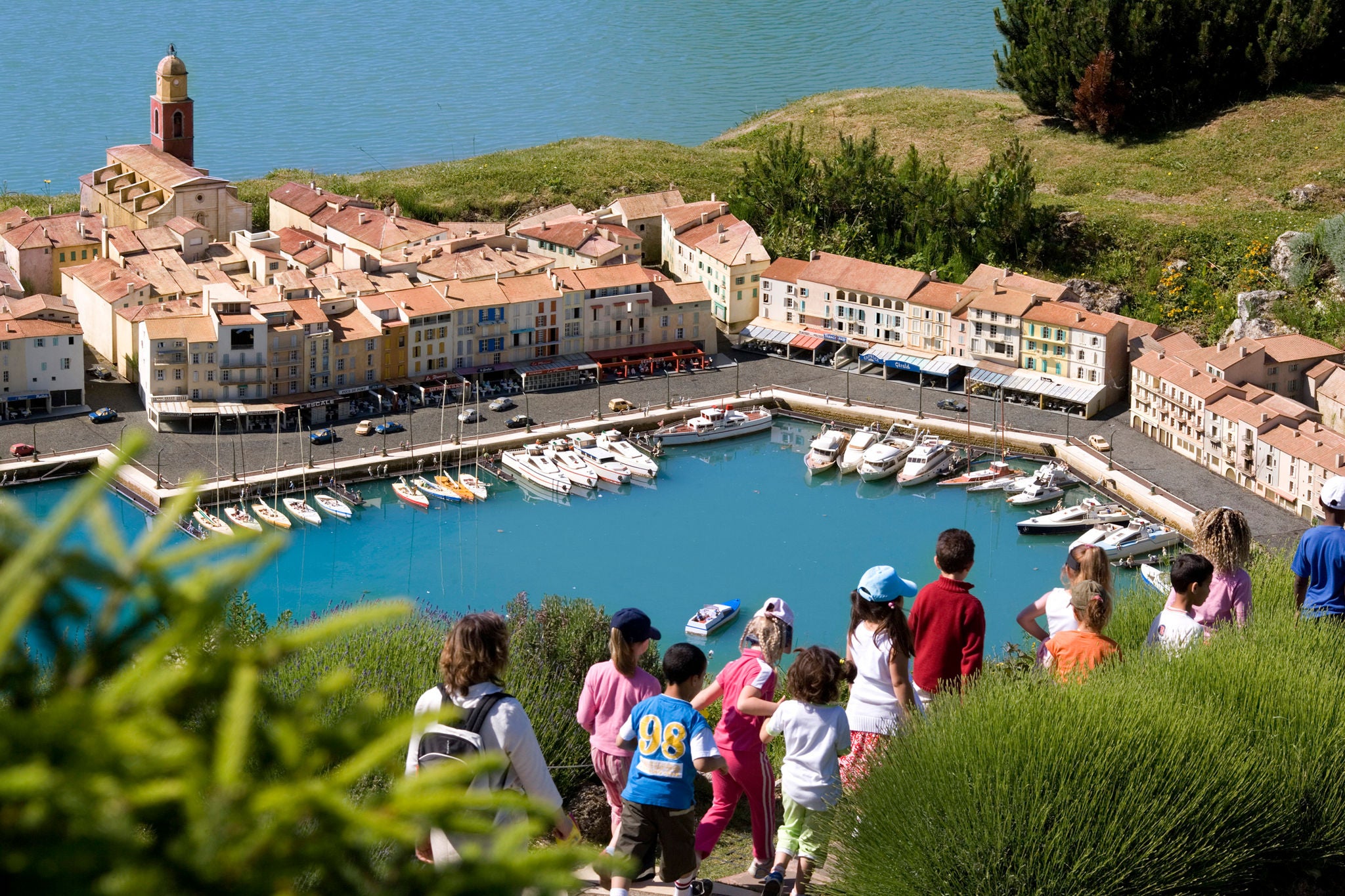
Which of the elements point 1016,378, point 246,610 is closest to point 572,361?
point 1016,378

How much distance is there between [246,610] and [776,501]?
11.9 m

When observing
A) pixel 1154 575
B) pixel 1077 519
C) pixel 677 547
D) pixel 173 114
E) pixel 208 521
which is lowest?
pixel 677 547

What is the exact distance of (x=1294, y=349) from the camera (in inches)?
982

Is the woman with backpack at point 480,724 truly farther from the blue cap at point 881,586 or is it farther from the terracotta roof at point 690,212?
the terracotta roof at point 690,212

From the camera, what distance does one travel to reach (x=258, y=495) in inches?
923

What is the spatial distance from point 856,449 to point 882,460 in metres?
0.57

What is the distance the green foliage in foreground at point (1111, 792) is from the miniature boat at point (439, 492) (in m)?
18.6

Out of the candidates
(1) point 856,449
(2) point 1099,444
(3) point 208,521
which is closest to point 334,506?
(3) point 208,521

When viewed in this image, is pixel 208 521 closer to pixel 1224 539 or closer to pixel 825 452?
pixel 825 452

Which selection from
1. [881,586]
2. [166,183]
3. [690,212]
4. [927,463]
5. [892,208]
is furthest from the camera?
[690,212]

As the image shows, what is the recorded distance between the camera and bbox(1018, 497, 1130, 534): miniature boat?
23.1 m

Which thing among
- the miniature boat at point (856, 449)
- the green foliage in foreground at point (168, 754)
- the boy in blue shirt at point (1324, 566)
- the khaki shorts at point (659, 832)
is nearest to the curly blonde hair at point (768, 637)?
the khaki shorts at point (659, 832)

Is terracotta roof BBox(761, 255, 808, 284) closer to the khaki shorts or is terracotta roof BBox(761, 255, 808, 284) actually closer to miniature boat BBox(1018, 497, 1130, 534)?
miniature boat BBox(1018, 497, 1130, 534)

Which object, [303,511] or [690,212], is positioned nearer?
[303,511]
